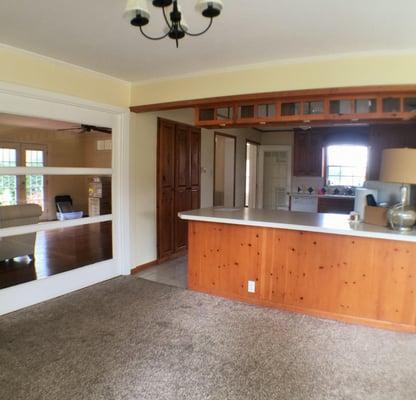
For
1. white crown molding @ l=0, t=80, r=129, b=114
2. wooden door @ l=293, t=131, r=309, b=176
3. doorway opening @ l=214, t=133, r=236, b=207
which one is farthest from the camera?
wooden door @ l=293, t=131, r=309, b=176

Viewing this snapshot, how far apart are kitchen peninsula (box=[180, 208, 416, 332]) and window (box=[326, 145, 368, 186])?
4.05 metres

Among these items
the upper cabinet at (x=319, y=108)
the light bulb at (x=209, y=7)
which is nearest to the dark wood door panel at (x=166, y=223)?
the upper cabinet at (x=319, y=108)

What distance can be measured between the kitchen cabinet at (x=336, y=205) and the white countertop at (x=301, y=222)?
335 centimetres

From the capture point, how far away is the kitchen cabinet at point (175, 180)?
480cm

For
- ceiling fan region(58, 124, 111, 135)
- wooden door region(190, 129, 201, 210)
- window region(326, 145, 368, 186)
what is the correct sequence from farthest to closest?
window region(326, 145, 368, 186) → wooden door region(190, 129, 201, 210) → ceiling fan region(58, 124, 111, 135)

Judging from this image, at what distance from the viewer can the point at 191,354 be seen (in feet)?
8.11

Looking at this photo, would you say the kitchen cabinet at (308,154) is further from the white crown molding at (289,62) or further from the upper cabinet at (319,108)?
the white crown molding at (289,62)

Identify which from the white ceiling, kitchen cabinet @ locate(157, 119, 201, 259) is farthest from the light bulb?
kitchen cabinet @ locate(157, 119, 201, 259)

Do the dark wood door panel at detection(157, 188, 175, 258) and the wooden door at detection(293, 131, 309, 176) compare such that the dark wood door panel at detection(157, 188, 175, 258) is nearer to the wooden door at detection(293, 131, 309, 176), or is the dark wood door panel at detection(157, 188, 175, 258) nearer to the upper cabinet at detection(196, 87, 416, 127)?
the upper cabinet at detection(196, 87, 416, 127)

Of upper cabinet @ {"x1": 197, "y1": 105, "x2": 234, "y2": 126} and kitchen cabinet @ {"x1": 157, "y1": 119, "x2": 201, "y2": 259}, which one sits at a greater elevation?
upper cabinet @ {"x1": 197, "y1": 105, "x2": 234, "y2": 126}

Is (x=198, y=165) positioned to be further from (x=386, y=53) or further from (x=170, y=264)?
(x=386, y=53)

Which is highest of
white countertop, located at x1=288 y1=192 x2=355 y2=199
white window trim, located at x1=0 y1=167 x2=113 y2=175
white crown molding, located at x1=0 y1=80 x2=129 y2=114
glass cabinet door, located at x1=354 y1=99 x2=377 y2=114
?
white crown molding, located at x1=0 y1=80 x2=129 y2=114

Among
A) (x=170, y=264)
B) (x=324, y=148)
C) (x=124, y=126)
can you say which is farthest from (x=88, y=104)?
(x=324, y=148)

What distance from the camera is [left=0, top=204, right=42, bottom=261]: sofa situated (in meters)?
3.12
